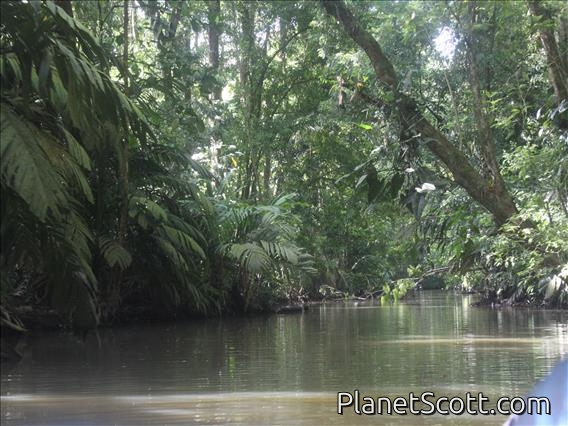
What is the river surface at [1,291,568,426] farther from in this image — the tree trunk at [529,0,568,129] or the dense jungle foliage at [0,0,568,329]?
the tree trunk at [529,0,568,129]

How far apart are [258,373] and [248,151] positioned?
481 inches

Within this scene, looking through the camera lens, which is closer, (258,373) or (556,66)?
(258,373)

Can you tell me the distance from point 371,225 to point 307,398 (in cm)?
1670

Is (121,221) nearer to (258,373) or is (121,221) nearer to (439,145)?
(439,145)

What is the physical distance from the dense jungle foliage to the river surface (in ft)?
1.93

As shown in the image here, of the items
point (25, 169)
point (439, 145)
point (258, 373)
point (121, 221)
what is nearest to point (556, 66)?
point (439, 145)

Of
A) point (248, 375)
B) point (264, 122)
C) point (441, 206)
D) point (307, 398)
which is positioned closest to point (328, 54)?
point (441, 206)

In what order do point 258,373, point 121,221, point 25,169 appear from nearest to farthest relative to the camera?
point 25,169, point 258,373, point 121,221

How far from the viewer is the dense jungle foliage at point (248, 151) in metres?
4.64

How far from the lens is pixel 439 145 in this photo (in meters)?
8.41

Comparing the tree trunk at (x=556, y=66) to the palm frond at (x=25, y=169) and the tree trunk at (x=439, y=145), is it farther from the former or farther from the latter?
the palm frond at (x=25, y=169)

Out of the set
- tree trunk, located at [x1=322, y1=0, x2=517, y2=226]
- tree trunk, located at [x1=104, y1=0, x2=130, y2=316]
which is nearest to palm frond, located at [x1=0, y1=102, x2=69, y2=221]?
tree trunk, located at [x1=104, y1=0, x2=130, y2=316]

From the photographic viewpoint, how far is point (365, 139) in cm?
1730

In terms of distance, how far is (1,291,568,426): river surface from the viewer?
3.76 metres
